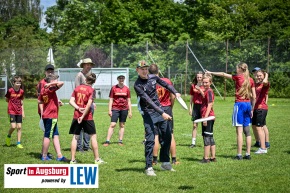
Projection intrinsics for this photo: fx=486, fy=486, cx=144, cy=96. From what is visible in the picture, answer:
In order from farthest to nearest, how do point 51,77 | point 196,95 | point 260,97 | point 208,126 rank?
point 196,95, point 260,97, point 51,77, point 208,126

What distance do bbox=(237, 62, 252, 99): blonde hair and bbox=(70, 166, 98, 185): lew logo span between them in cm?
430

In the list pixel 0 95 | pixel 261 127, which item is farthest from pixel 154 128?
pixel 0 95

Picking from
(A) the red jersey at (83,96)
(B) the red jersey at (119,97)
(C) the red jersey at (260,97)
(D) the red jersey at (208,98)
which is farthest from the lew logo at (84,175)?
(C) the red jersey at (260,97)

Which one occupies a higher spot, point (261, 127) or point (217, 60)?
point (217, 60)

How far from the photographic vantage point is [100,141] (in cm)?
1452

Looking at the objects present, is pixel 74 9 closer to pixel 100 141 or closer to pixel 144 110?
pixel 100 141

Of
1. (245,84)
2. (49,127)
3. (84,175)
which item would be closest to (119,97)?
(49,127)

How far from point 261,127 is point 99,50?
96.8ft

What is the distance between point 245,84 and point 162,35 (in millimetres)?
46446

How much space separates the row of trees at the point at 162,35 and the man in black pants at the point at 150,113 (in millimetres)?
27726

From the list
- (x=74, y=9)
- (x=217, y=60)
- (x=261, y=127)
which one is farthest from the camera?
(x=74, y=9)

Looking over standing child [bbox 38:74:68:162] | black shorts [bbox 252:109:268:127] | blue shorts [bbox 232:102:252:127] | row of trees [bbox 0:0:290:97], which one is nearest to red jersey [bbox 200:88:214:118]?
blue shorts [bbox 232:102:252:127]

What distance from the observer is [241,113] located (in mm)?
10906

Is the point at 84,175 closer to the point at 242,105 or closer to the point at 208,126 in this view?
the point at 208,126
